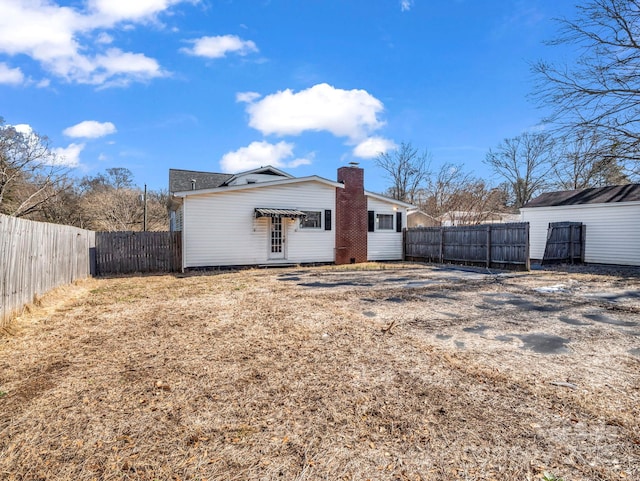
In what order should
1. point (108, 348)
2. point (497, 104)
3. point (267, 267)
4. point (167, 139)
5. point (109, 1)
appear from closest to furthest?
1. point (108, 348)
2. point (109, 1)
3. point (267, 267)
4. point (497, 104)
5. point (167, 139)

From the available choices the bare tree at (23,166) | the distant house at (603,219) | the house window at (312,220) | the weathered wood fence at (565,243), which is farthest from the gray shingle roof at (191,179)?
the distant house at (603,219)

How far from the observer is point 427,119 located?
20578 mm

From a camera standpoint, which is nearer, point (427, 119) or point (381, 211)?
point (381, 211)

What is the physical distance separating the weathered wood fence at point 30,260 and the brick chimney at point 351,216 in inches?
382


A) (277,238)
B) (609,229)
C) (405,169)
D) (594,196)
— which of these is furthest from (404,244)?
(405,169)

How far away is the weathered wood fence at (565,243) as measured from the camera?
1475 cm

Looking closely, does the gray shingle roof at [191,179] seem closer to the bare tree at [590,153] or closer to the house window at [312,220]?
the house window at [312,220]

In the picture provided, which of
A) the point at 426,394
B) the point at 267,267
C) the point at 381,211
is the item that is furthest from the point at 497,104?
the point at 426,394

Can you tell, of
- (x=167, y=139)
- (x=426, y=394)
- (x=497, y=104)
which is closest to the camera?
(x=426, y=394)

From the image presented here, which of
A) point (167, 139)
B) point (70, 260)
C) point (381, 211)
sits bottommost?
point (70, 260)

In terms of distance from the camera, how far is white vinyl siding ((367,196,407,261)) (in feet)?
52.4

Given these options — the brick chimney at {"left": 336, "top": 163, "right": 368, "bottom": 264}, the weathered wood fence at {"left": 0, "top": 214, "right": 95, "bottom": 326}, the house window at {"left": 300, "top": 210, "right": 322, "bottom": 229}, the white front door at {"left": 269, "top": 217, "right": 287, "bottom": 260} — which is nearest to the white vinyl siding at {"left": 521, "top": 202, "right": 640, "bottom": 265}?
the brick chimney at {"left": 336, "top": 163, "right": 368, "bottom": 264}

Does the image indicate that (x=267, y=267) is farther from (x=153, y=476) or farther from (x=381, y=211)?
(x=153, y=476)

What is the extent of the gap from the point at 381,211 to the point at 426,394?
45.6 ft
